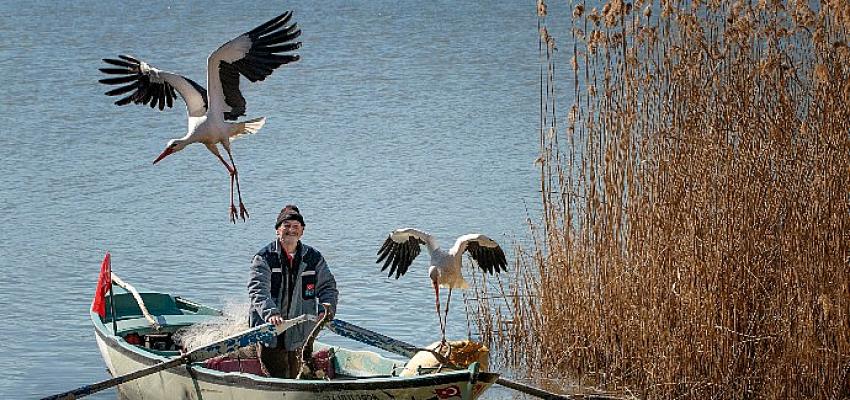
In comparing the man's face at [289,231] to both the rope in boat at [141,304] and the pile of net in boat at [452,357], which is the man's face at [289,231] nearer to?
the pile of net in boat at [452,357]

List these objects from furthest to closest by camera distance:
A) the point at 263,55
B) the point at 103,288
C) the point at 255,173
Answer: the point at 255,173 → the point at 103,288 → the point at 263,55

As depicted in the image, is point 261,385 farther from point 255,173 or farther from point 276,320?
point 255,173

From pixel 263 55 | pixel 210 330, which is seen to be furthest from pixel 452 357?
pixel 263 55

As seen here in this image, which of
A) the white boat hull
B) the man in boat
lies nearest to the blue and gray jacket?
the man in boat

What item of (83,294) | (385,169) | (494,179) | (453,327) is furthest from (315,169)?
(453,327)

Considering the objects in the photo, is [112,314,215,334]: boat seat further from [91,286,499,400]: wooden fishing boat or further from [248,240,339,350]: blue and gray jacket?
[248,240,339,350]: blue and gray jacket

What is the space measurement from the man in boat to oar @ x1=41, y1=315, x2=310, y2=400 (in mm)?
148

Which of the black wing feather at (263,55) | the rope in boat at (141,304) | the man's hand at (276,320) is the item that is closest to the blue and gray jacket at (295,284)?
the man's hand at (276,320)

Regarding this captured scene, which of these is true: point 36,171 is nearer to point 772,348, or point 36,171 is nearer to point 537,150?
point 537,150

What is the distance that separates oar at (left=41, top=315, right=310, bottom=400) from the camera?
7.98 metres

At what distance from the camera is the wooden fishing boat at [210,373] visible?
7.50 meters

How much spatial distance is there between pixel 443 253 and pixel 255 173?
9343 millimetres

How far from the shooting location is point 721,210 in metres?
8.34

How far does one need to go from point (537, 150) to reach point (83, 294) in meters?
6.92
